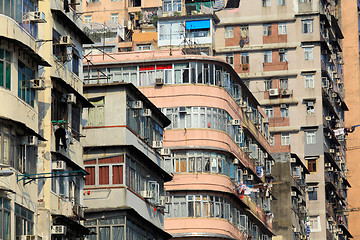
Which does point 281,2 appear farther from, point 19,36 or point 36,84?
point 19,36

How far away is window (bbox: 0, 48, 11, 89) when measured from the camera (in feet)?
105

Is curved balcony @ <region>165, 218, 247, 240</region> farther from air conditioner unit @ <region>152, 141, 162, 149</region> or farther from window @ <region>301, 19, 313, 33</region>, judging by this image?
window @ <region>301, 19, 313, 33</region>

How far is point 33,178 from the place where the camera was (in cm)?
3362

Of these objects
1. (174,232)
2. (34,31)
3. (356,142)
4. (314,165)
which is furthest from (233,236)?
(356,142)

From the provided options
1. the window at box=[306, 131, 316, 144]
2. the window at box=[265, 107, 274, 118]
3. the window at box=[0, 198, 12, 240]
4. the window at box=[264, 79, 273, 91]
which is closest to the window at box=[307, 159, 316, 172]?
the window at box=[306, 131, 316, 144]

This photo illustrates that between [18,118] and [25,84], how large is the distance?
158 centimetres

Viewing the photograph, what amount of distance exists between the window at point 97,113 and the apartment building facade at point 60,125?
9.48ft

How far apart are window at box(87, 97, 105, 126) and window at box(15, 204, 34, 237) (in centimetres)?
1015

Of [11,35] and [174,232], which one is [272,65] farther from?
[11,35]

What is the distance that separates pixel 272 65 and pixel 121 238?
49.8 meters

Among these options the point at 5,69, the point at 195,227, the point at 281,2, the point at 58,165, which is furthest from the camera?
the point at 281,2

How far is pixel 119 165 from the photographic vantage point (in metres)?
42.7

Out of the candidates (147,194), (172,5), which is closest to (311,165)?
(172,5)

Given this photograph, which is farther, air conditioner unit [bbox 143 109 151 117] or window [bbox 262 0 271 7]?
window [bbox 262 0 271 7]
